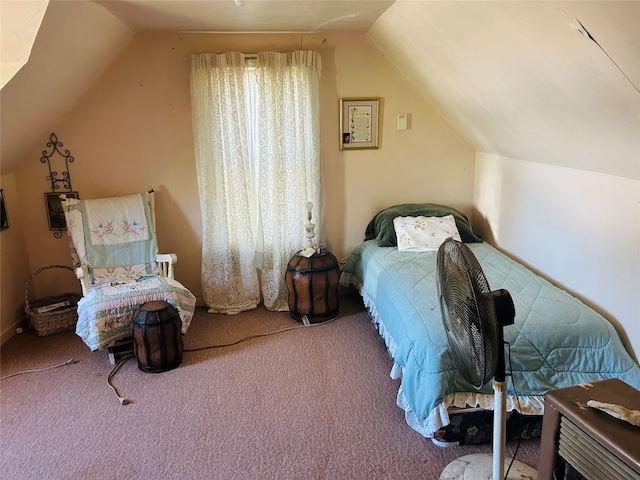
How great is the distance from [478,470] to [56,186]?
10.9 feet

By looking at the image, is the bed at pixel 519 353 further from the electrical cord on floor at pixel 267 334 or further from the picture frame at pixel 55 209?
the picture frame at pixel 55 209

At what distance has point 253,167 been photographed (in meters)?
3.46

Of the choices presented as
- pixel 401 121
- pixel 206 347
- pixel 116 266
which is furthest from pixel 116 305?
pixel 401 121

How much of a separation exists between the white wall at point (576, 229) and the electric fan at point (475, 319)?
0.98m

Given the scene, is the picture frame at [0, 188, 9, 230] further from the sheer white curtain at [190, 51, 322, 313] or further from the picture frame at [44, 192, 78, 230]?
the sheer white curtain at [190, 51, 322, 313]

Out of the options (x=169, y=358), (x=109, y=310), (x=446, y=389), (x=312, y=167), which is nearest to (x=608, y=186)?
(x=446, y=389)

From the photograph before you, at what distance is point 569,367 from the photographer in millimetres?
2078

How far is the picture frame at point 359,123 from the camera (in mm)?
3555

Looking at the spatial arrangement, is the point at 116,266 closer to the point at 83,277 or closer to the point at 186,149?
the point at 83,277

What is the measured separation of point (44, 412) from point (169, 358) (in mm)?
687

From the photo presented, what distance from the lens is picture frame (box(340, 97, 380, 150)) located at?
3.55m

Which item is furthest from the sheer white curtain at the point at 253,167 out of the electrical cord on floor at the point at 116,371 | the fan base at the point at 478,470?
the fan base at the point at 478,470

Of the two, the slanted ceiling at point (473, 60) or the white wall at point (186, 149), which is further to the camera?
the white wall at point (186, 149)

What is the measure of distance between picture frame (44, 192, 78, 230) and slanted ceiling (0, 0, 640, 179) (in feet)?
1.03
